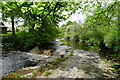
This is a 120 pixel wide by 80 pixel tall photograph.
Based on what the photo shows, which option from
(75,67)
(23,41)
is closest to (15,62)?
(75,67)

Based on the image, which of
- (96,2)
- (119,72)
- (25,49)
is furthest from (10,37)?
(119,72)

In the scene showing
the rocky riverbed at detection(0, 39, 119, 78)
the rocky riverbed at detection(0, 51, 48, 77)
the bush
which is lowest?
the rocky riverbed at detection(0, 51, 48, 77)

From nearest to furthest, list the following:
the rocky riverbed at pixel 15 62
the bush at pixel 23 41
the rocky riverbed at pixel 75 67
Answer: the rocky riverbed at pixel 75 67 < the rocky riverbed at pixel 15 62 < the bush at pixel 23 41

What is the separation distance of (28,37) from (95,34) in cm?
966

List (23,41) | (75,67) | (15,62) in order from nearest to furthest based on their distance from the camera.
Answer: (75,67)
(15,62)
(23,41)

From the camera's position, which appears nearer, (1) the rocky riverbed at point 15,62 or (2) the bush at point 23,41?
(1) the rocky riverbed at point 15,62

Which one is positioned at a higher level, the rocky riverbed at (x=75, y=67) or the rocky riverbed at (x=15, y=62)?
the rocky riverbed at (x=75, y=67)

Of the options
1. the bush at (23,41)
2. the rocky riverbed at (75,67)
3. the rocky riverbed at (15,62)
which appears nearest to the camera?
the rocky riverbed at (75,67)

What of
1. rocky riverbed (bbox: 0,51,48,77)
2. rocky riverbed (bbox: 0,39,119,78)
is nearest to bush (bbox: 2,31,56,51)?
rocky riverbed (bbox: 0,51,48,77)

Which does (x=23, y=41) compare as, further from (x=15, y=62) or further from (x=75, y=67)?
(x=75, y=67)

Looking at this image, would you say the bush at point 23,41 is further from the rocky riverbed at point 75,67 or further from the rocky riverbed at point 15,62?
the rocky riverbed at point 75,67

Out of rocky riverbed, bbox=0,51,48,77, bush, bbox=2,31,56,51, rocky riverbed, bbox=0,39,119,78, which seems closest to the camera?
rocky riverbed, bbox=0,39,119,78

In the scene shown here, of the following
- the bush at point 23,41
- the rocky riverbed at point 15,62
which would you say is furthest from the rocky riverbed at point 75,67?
the bush at point 23,41

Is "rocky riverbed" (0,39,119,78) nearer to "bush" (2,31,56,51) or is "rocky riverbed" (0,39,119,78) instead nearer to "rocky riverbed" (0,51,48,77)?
"rocky riverbed" (0,51,48,77)
